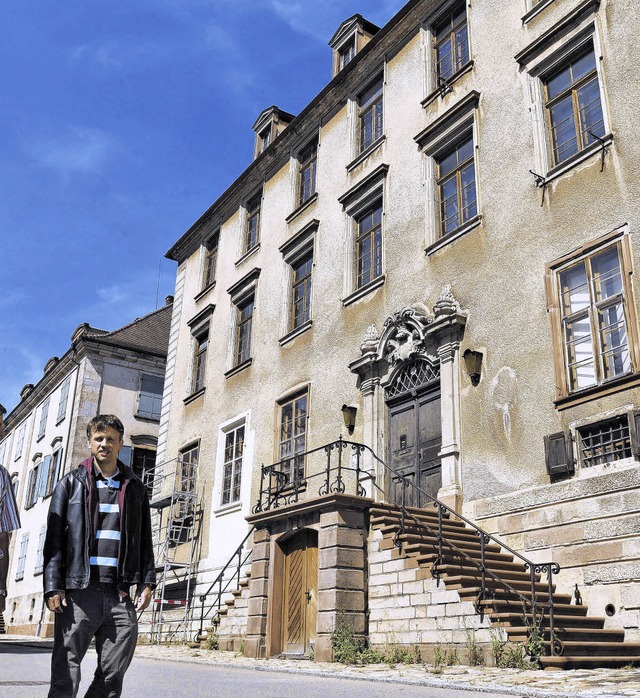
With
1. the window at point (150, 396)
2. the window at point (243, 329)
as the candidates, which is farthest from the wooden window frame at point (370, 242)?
the window at point (150, 396)

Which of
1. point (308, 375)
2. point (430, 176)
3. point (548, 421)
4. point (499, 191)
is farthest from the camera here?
point (308, 375)

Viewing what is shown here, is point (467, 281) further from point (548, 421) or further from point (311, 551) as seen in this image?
point (311, 551)

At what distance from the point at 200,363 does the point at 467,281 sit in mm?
11598

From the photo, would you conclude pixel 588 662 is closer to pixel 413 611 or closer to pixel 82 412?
pixel 413 611

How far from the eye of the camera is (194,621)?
18250 millimetres

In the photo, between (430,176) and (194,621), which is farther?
(194,621)

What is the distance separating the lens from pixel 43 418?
35.8 meters

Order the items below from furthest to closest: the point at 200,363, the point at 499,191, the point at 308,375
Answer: the point at 200,363, the point at 308,375, the point at 499,191

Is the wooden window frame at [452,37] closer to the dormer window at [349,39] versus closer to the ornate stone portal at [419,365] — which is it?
the dormer window at [349,39]

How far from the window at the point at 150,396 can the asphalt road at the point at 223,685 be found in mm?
21355

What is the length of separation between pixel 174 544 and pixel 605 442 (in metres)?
13.5

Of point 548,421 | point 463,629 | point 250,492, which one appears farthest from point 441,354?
point 250,492

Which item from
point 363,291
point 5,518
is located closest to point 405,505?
point 363,291

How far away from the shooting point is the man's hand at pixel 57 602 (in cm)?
418
